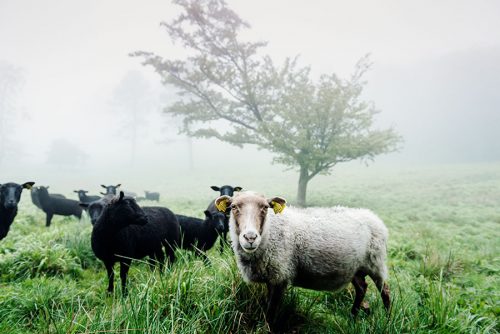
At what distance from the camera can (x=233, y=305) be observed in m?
3.21

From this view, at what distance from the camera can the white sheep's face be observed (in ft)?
9.01

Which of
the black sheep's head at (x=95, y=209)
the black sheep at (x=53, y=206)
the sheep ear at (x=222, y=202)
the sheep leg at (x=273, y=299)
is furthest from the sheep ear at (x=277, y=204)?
the black sheep at (x=53, y=206)

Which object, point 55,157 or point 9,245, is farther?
point 55,157

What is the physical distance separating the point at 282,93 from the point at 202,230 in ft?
39.5

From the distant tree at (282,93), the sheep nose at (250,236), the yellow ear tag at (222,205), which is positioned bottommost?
the sheep nose at (250,236)

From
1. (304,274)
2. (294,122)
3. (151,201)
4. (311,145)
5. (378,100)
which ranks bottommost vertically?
(151,201)

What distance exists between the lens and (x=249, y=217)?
2.96 metres

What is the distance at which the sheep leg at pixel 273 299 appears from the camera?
3252 millimetres

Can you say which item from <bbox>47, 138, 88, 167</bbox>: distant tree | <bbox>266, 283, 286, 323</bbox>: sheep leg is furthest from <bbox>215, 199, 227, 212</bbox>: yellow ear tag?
<bbox>47, 138, 88, 167</bbox>: distant tree

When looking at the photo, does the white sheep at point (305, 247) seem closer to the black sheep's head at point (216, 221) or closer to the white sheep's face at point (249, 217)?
the white sheep's face at point (249, 217)

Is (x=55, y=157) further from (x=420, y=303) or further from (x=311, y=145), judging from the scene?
(x=420, y=303)

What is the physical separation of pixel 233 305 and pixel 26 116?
4953 centimetres

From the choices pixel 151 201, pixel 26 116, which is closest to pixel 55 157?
pixel 26 116

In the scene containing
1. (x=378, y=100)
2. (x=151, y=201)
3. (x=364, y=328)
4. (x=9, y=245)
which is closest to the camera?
(x=364, y=328)
